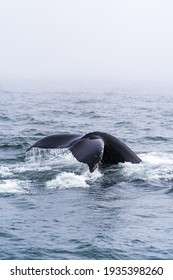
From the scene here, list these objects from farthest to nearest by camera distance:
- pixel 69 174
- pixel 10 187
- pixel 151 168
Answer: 1. pixel 151 168
2. pixel 69 174
3. pixel 10 187

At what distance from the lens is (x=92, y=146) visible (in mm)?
11688

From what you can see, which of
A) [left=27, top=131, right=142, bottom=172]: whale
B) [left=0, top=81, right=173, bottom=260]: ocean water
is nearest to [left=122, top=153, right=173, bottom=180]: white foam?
[left=0, top=81, right=173, bottom=260]: ocean water

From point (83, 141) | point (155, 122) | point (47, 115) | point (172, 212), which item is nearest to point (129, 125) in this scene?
point (155, 122)

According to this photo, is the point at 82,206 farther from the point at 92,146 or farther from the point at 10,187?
the point at 10,187

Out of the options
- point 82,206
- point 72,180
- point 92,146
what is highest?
point 92,146

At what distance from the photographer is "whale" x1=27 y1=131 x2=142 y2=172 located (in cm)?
1127

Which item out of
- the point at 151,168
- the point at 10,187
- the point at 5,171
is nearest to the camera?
the point at 10,187

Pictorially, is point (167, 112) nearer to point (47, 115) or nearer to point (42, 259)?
point (47, 115)

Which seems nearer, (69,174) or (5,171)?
(69,174)

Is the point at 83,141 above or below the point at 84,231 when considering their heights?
above

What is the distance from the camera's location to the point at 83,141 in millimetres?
12289

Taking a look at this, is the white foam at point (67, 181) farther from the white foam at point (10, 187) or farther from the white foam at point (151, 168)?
the white foam at point (151, 168)

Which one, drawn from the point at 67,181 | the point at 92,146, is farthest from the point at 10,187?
the point at 92,146
